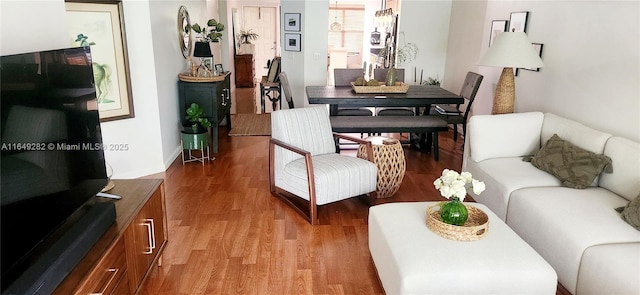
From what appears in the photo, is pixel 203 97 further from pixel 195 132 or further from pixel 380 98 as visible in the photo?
pixel 380 98

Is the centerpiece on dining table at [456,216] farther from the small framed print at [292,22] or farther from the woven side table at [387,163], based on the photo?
the small framed print at [292,22]

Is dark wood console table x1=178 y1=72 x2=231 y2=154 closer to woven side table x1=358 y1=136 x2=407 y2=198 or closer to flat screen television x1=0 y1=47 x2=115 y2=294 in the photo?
woven side table x1=358 y1=136 x2=407 y2=198

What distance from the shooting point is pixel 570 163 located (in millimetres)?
2939

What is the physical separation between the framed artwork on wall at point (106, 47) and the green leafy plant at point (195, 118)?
2.33ft

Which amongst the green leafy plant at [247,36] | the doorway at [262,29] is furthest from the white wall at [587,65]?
the doorway at [262,29]

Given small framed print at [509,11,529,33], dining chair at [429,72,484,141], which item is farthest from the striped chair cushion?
small framed print at [509,11,529,33]

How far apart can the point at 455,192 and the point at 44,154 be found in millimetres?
1824

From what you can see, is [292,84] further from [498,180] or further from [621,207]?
[621,207]

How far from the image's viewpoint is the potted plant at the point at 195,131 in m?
4.54

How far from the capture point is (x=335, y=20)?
12.4 meters

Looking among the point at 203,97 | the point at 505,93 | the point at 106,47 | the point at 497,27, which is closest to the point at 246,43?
the point at 203,97

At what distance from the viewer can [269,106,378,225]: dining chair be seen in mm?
3199

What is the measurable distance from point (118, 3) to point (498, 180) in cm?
334

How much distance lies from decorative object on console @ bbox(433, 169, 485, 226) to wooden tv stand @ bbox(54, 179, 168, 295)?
1.56m
